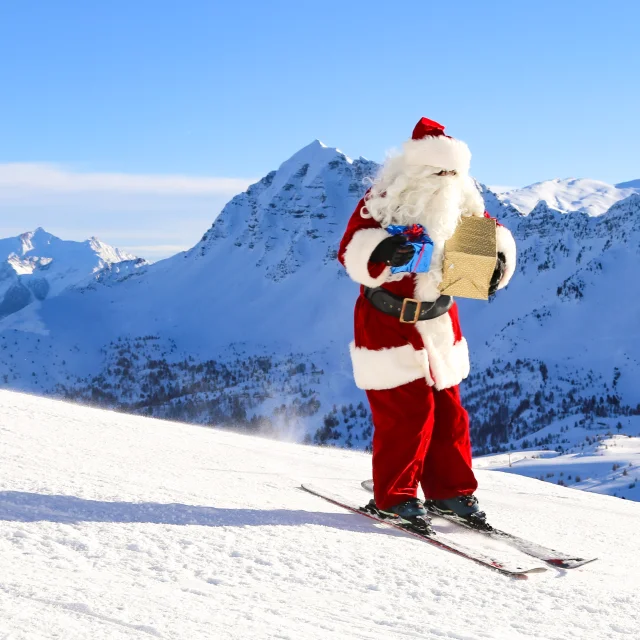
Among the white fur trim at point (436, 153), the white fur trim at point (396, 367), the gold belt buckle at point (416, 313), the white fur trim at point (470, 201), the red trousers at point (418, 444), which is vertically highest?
the white fur trim at point (436, 153)

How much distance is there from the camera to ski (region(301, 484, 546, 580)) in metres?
2.39

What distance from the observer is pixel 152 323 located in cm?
12862

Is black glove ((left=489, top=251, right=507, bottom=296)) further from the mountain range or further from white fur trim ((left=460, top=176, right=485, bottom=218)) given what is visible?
the mountain range

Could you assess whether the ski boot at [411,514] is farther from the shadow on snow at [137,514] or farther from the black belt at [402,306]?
the black belt at [402,306]

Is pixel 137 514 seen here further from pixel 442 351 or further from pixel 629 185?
pixel 629 185

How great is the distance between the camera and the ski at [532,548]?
260 centimetres

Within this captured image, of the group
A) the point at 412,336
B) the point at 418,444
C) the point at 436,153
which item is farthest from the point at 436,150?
the point at 418,444

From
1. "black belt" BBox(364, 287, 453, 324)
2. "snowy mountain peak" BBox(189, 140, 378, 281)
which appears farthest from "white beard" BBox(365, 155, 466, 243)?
"snowy mountain peak" BBox(189, 140, 378, 281)

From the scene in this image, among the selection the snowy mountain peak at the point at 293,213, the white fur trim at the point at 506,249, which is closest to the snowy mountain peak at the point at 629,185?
the snowy mountain peak at the point at 293,213

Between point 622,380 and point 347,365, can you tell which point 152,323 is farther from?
point 622,380

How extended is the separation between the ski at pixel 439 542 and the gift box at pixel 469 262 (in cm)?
106

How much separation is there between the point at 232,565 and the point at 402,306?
1.53 metres

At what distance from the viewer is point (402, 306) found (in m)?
3.23

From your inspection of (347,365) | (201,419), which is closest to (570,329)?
(347,365)
